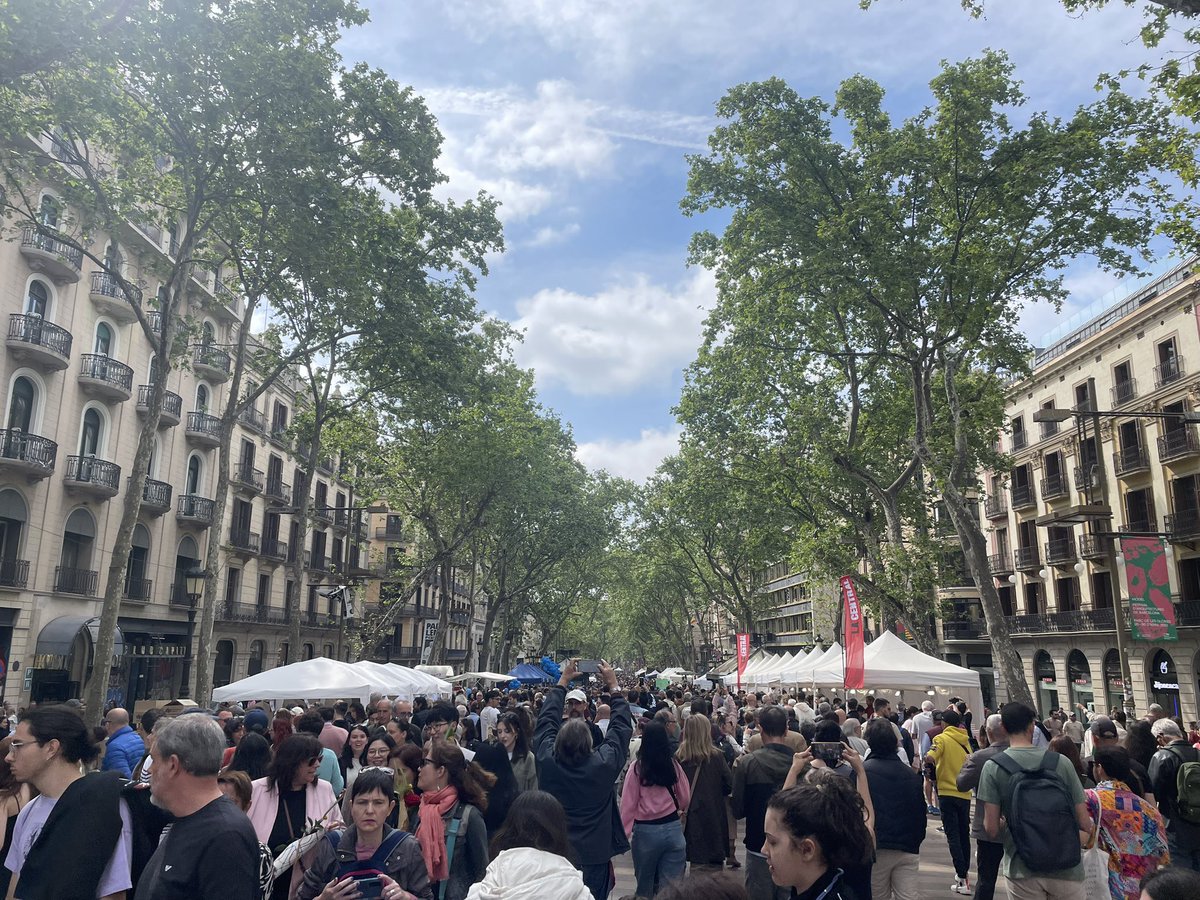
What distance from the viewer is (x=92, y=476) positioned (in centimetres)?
2512

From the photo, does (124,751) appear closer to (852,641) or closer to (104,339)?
(852,641)

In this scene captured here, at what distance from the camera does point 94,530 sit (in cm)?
2578

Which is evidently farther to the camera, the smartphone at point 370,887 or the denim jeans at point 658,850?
the denim jeans at point 658,850

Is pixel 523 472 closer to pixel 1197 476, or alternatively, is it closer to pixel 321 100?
pixel 321 100

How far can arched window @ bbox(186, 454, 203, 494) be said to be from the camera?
31.5 m

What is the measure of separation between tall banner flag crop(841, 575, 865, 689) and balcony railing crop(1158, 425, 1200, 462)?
779 inches

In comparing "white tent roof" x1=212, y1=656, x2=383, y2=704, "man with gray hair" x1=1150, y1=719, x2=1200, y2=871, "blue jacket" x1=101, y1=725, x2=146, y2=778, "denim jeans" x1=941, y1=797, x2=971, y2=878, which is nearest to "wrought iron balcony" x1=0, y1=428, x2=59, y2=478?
"white tent roof" x1=212, y1=656, x2=383, y2=704

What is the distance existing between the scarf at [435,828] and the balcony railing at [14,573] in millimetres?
21556

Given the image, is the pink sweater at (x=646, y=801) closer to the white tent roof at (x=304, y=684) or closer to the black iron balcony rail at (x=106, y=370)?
the white tent roof at (x=304, y=684)

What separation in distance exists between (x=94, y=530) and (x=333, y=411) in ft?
28.8

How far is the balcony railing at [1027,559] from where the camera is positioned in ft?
126

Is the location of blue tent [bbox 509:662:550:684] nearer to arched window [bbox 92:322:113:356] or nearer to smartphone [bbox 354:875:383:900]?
arched window [bbox 92:322:113:356]

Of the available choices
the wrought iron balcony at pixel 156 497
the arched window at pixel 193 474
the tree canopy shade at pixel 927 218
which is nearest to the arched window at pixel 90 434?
the wrought iron balcony at pixel 156 497

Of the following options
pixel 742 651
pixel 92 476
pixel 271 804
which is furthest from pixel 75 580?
pixel 271 804
